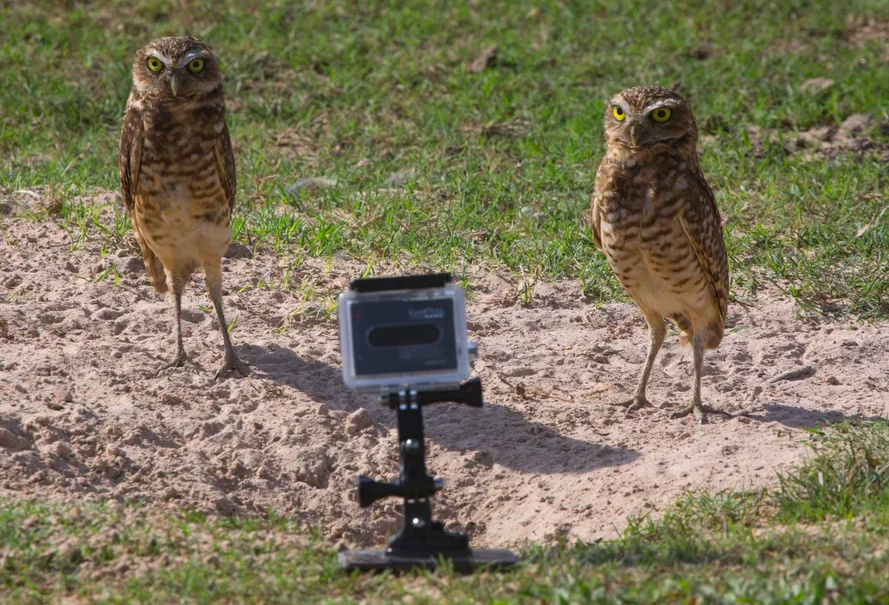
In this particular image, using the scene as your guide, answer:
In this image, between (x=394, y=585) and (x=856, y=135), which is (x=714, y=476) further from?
(x=856, y=135)

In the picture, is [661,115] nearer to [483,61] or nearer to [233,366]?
[233,366]

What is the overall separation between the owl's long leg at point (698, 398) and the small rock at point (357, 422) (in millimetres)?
1519

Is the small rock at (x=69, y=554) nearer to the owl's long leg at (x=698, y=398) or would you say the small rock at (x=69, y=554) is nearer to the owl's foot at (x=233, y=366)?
the owl's foot at (x=233, y=366)

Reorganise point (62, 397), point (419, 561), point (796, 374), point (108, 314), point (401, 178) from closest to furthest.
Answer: point (419, 561) < point (62, 397) < point (796, 374) < point (108, 314) < point (401, 178)

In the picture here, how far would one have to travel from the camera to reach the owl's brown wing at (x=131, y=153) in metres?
5.96

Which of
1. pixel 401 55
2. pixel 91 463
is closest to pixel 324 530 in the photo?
pixel 91 463

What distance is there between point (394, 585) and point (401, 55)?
7675mm

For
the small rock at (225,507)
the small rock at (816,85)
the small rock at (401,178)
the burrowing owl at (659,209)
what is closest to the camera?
the small rock at (225,507)

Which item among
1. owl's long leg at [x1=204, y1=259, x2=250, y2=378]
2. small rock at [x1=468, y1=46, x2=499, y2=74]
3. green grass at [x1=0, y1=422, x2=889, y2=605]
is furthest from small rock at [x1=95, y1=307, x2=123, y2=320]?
small rock at [x1=468, y1=46, x2=499, y2=74]

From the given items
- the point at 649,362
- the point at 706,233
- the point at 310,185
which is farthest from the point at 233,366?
the point at 310,185

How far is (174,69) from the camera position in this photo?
585 centimetres

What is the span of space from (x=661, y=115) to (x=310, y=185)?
11.6 feet

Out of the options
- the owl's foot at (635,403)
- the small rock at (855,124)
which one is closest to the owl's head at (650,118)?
the owl's foot at (635,403)

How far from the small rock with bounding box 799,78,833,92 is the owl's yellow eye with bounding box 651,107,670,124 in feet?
16.5
